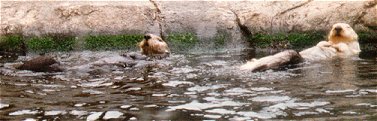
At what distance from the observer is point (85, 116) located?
14.9 feet

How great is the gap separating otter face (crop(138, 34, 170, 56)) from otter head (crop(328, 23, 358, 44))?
2.91 metres

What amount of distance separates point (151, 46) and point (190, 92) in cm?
387

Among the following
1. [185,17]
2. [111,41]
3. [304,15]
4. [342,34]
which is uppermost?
[185,17]

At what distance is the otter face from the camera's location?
9.43m

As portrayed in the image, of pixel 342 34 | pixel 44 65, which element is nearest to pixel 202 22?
pixel 342 34

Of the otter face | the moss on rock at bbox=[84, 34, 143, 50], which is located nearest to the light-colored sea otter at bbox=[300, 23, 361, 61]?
the otter face

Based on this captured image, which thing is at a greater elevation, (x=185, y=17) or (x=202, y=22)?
(x=185, y=17)

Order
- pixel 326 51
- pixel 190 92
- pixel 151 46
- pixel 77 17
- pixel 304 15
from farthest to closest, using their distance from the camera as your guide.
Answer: pixel 304 15 < pixel 77 17 < pixel 151 46 < pixel 326 51 < pixel 190 92

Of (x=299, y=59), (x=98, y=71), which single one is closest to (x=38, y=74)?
(x=98, y=71)

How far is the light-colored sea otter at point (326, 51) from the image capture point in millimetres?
7141

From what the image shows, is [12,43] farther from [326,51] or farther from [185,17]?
[326,51]

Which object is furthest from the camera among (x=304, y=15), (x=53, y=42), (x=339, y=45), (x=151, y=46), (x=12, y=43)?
(x=304, y=15)

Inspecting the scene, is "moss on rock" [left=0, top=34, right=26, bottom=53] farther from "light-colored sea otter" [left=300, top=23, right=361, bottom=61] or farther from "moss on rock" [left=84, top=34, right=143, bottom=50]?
"light-colored sea otter" [left=300, top=23, right=361, bottom=61]

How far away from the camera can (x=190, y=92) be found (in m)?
5.64
